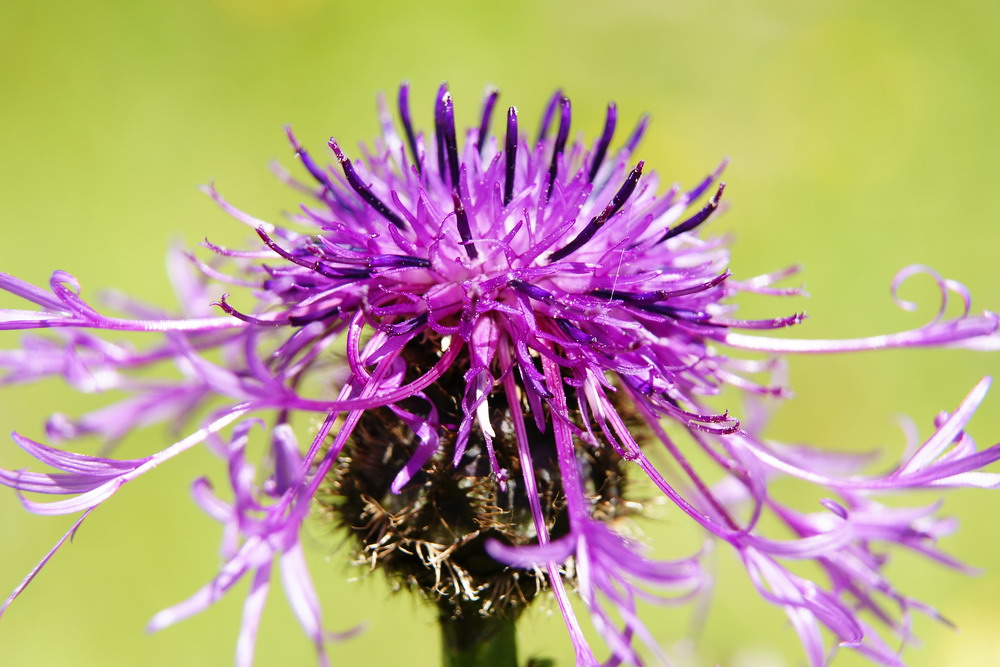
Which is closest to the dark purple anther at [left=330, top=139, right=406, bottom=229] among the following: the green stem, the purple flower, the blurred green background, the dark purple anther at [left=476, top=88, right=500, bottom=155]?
the purple flower

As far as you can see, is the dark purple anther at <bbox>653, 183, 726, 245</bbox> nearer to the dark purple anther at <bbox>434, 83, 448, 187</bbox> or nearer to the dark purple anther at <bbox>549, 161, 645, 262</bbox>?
the dark purple anther at <bbox>549, 161, 645, 262</bbox>

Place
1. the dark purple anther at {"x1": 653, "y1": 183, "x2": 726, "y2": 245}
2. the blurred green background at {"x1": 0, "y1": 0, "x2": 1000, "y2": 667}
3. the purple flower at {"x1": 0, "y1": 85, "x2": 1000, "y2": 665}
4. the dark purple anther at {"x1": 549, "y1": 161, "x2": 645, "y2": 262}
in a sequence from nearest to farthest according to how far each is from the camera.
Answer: the purple flower at {"x1": 0, "y1": 85, "x2": 1000, "y2": 665} → the dark purple anther at {"x1": 549, "y1": 161, "x2": 645, "y2": 262} → the dark purple anther at {"x1": 653, "y1": 183, "x2": 726, "y2": 245} → the blurred green background at {"x1": 0, "y1": 0, "x2": 1000, "y2": 667}

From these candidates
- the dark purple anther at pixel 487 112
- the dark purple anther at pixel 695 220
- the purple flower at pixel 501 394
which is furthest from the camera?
the dark purple anther at pixel 487 112

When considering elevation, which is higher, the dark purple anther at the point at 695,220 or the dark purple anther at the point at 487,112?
the dark purple anther at the point at 487,112

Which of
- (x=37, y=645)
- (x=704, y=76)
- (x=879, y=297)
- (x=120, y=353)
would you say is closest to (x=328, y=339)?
(x=120, y=353)

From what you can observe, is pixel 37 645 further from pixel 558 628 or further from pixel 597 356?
pixel 597 356

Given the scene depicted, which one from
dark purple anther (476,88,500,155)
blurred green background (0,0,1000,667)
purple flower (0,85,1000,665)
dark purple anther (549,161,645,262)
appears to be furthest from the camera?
blurred green background (0,0,1000,667)

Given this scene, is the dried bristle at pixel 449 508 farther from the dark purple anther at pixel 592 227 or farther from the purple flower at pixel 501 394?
the dark purple anther at pixel 592 227

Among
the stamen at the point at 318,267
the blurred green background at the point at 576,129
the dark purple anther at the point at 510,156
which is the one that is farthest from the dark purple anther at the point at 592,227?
the blurred green background at the point at 576,129

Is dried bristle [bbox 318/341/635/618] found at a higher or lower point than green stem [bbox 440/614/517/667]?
higher
